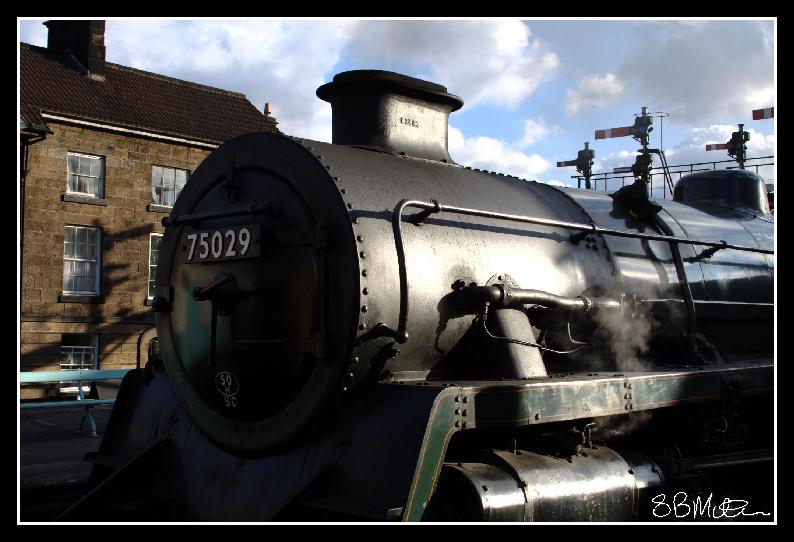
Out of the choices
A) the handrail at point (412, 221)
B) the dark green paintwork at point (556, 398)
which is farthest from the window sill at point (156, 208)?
the dark green paintwork at point (556, 398)

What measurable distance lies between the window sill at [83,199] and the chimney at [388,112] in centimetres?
1560

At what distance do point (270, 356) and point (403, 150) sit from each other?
1692 mm

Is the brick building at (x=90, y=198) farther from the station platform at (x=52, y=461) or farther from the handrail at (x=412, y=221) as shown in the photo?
the handrail at (x=412, y=221)

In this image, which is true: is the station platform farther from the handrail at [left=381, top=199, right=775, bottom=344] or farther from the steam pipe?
the steam pipe

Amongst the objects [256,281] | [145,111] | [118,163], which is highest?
[145,111]

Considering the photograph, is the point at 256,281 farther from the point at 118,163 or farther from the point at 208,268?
the point at 118,163

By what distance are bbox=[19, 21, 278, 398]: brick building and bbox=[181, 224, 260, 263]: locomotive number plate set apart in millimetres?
15018

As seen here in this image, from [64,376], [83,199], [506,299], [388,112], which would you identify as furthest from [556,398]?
[83,199]

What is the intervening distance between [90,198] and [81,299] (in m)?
2.34

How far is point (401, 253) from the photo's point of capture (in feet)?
14.5
